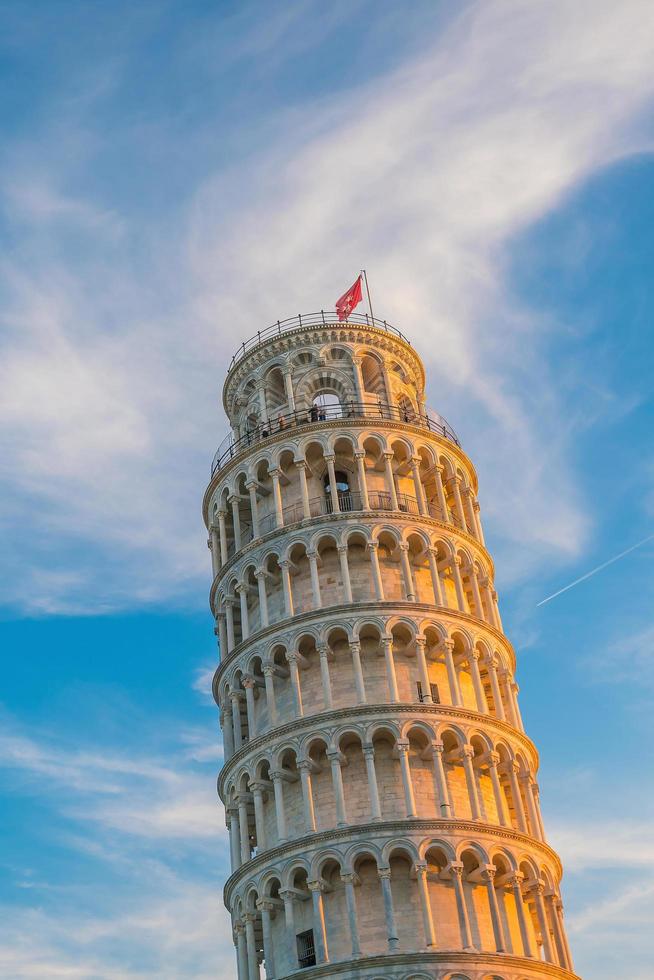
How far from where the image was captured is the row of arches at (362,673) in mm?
53312

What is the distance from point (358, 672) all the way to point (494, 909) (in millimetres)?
10971

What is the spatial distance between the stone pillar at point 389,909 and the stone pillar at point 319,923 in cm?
242

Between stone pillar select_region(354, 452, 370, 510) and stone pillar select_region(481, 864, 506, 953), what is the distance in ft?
56.9

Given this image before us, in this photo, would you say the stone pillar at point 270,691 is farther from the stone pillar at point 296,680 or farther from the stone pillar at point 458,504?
the stone pillar at point 458,504

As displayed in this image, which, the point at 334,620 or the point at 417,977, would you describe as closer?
the point at 417,977

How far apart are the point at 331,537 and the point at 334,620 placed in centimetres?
435

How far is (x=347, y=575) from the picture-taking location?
5566 centimetres

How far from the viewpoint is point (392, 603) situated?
180ft

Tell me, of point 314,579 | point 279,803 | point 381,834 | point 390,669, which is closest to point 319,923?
point 381,834

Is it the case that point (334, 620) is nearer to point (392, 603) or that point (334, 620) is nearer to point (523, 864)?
point (392, 603)

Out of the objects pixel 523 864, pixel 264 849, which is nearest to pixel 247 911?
pixel 264 849

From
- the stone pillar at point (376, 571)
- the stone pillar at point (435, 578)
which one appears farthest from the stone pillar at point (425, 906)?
the stone pillar at point (435, 578)

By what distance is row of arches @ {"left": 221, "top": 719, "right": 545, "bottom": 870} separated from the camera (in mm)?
50344

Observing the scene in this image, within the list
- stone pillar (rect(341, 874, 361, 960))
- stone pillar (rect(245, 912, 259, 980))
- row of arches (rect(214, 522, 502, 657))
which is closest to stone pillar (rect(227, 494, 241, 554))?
row of arches (rect(214, 522, 502, 657))
